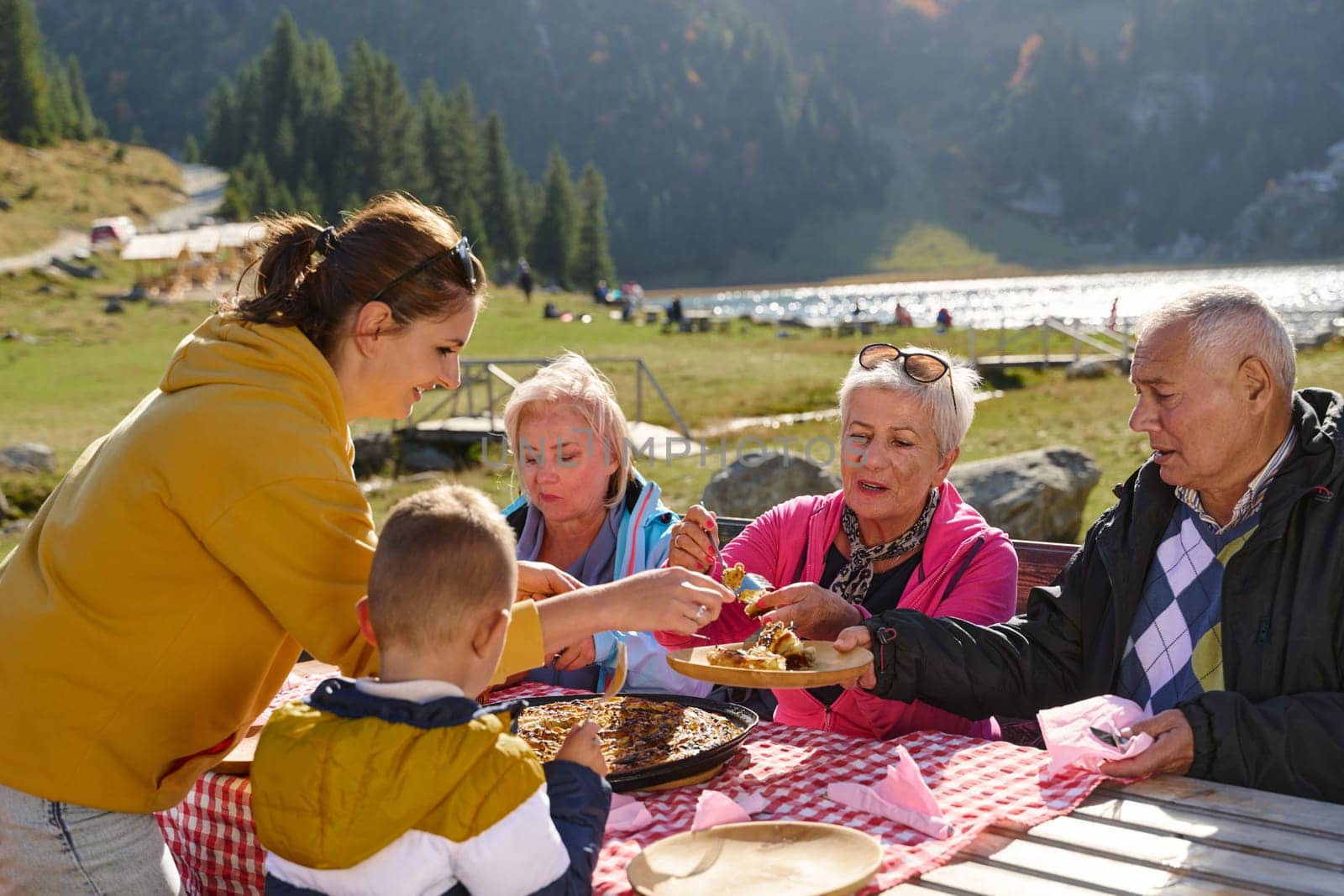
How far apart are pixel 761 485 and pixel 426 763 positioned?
23.9 ft

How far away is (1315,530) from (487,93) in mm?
207513

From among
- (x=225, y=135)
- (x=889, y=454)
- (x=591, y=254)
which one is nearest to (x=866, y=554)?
(x=889, y=454)

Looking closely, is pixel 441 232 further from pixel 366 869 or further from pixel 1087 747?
pixel 1087 747

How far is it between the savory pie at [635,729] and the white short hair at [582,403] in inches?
46.0

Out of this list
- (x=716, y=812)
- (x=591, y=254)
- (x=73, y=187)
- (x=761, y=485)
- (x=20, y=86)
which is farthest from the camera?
(x=591, y=254)

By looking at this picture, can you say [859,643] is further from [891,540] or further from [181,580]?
[181,580]

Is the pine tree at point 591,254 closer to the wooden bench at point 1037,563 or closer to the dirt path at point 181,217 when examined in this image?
the dirt path at point 181,217

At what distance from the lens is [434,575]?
1943 millimetres

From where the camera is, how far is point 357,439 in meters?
14.6

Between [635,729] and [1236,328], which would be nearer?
[635,729]

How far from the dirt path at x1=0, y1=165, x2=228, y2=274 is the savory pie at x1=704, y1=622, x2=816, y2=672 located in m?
47.2

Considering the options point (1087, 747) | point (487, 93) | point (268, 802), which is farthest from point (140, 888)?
point (487, 93)

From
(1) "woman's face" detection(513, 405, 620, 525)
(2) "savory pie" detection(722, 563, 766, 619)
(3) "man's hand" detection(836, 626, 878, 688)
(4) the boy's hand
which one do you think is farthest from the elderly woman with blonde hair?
(4) the boy's hand

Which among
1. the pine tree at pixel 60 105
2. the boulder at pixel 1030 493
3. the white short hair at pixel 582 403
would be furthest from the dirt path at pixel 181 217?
the white short hair at pixel 582 403
